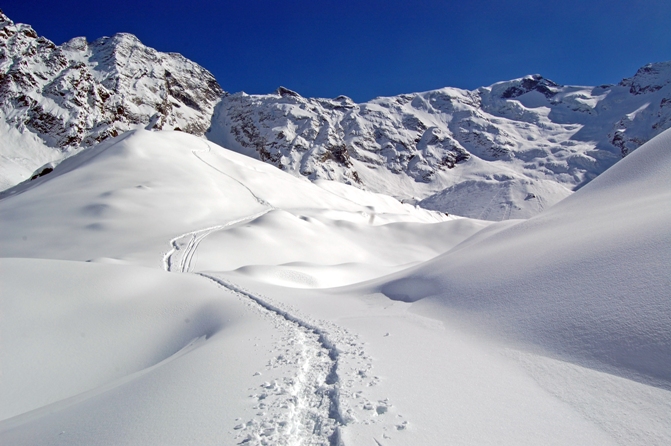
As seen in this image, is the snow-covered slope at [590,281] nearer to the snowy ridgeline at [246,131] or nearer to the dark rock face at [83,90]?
the snowy ridgeline at [246,131]

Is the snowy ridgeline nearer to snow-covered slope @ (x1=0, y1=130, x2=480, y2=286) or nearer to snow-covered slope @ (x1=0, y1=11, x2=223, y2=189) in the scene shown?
snow-covered slope @ (x1=0, y1=11, x2=223, y2=189)

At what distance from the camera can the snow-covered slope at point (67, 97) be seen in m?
99.3

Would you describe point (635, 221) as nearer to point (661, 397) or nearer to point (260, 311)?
point (661, 397)

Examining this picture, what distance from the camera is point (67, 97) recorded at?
114188 millimetres

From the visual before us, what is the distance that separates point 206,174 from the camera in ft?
155

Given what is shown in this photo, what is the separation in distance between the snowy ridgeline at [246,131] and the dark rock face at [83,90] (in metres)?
0.37

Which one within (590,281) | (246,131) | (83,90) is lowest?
(590,281)

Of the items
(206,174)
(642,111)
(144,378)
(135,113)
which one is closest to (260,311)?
(144,378)

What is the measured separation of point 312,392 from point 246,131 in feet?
560

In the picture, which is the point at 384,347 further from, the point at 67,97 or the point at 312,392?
the point at 67,97

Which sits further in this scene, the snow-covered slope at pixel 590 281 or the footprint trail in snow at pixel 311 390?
the snow-covered slope at pixel 590 281

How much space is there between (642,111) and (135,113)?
241 metres

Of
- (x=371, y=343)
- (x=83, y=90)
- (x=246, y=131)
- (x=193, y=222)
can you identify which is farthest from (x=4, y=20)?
(x=371, y=343)

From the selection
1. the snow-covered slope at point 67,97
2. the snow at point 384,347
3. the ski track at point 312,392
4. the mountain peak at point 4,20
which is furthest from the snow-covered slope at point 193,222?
the mountain peak at point 4,20
